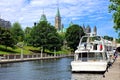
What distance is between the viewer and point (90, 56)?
4875 centimetres

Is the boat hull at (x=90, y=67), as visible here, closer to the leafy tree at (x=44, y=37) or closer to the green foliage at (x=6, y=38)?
the green foliage at (x=6, y=38)

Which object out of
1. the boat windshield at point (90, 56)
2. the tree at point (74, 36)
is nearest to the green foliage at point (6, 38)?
the boat windshield at point (90, 56)

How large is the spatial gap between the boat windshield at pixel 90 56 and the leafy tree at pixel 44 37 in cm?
6821

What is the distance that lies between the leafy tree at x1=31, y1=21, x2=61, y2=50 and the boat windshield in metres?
68.2

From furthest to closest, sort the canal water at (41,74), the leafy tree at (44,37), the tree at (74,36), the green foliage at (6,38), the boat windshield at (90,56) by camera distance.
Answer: the tree at (74,36) → the leafy tree at (44,37) → the green foliage at (6,38) → the boat windshield at (90,56) → the canal water at (41,74)

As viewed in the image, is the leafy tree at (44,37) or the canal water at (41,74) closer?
the canal water at (41,74)

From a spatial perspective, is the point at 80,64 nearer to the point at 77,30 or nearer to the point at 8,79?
the point at 8,79

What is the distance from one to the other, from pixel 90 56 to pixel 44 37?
7147 centimetres

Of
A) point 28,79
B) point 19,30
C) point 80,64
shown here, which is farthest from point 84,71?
point 19,30

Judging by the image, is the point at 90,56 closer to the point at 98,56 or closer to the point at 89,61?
the point at 98,56

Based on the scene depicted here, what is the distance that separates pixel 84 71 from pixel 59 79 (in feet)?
28.6

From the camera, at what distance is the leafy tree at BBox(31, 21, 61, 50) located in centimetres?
11819

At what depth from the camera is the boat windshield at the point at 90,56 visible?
47812mm

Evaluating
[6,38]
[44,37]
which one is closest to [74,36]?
[44,37]
